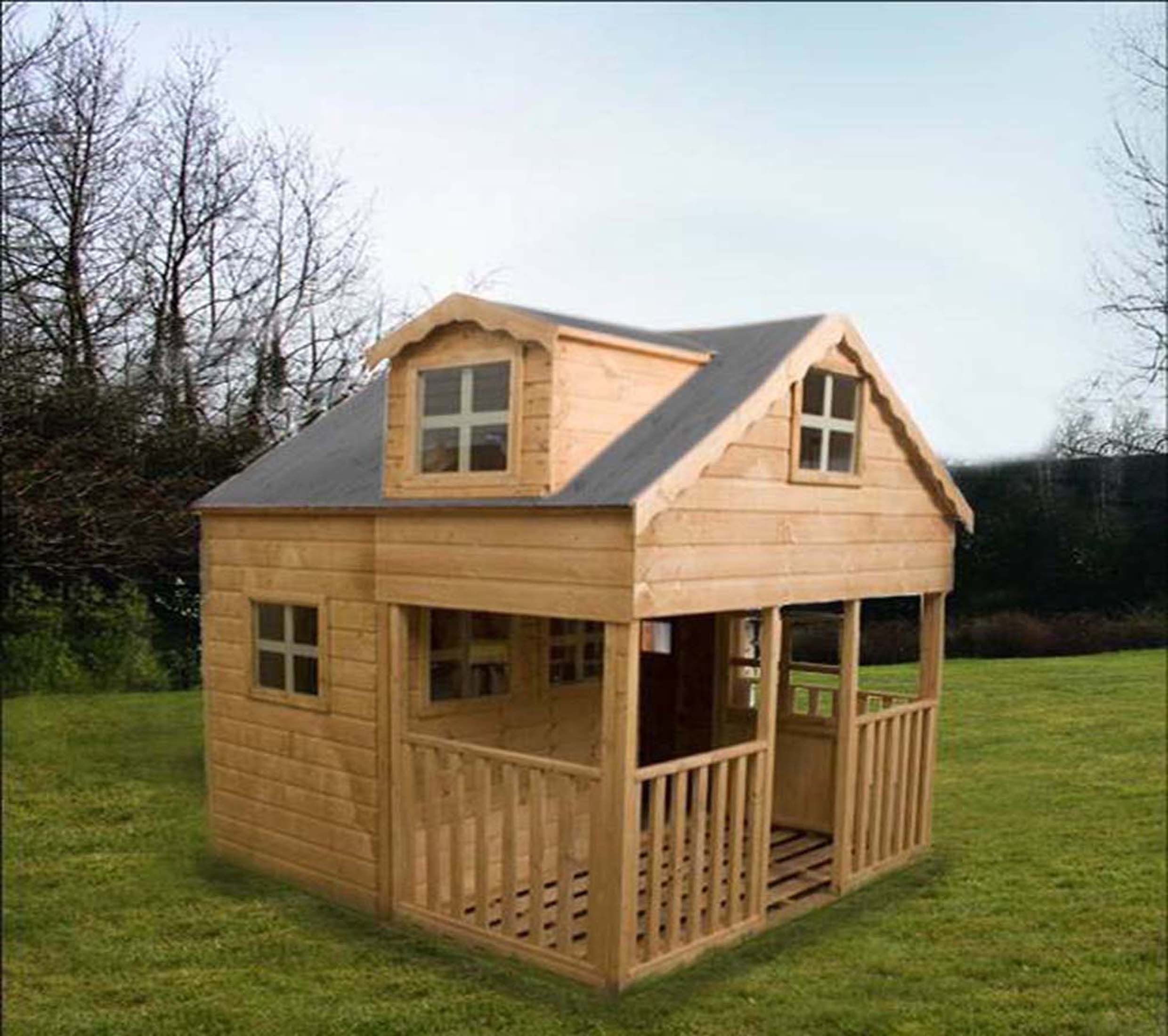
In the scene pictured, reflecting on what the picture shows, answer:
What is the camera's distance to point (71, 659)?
2.77 meters

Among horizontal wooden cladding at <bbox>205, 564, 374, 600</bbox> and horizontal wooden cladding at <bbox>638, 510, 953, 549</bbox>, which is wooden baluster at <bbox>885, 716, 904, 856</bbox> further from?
horizontal wooden cladding at <bbox>205, 564, 374, 600</bbox>

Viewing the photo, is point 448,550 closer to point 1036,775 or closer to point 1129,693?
point 1036,775

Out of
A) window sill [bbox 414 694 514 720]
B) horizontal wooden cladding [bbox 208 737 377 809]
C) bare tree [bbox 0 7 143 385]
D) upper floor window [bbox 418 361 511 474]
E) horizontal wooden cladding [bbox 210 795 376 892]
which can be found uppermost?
bare tree [bbox 0 7 143 385]

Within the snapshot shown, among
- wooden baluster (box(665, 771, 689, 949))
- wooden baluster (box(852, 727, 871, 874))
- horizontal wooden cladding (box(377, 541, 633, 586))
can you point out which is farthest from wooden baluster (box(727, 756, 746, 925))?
horizontal wooden cladding (box(377, 541, 633, 586))

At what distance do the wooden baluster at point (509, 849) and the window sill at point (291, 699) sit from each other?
144cm

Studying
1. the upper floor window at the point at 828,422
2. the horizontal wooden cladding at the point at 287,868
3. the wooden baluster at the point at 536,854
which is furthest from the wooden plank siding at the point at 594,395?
the horizontal wooden cladding at the point at 287,868

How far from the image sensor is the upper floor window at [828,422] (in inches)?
237

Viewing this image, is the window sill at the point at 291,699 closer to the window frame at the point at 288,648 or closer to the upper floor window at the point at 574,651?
the window frame at the point at 288,648

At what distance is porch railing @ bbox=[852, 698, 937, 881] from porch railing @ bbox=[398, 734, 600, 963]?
6.52ft

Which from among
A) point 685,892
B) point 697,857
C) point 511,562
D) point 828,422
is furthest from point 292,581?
point 828,422

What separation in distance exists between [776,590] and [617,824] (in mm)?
1738

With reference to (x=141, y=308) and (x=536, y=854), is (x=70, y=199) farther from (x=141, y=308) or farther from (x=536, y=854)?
(x=536, y=854)

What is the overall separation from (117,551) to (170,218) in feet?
8.04

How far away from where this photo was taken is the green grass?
12.5 feet
